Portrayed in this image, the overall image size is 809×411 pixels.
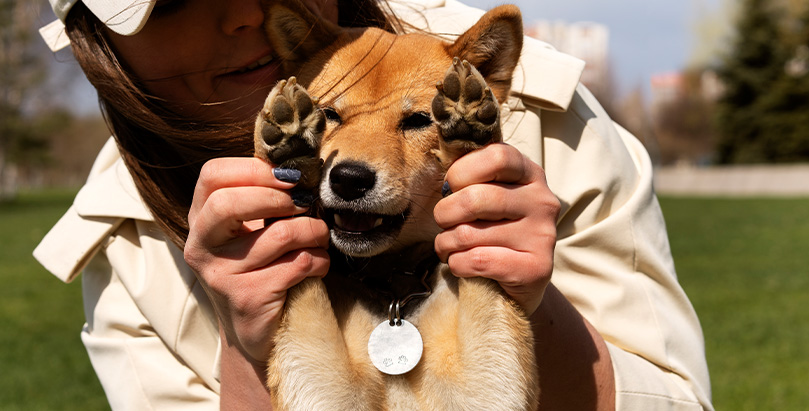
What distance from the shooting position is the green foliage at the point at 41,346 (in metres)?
6.29

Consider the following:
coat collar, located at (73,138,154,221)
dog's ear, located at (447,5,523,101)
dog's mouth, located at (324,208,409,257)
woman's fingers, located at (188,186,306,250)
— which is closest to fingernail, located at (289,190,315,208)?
woman's fingers, located at (188,186,306,250)

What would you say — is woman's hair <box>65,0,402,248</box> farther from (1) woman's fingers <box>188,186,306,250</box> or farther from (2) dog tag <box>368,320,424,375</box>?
(2) dog tag <box>368,320,424,375</box>

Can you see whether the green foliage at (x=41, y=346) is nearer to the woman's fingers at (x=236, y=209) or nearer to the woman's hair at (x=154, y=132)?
the woman's hair at (x=154, y=132)

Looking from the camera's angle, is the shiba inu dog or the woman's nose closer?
the shiba inu dog

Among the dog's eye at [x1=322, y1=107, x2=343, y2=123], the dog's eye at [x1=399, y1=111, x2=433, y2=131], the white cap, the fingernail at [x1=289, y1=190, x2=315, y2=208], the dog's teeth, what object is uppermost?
→ the white cap

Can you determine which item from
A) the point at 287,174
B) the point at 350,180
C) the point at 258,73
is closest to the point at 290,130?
the point at 287,174

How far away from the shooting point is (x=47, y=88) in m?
38.7

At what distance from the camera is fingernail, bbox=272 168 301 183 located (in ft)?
5.81

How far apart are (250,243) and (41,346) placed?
23.7ft

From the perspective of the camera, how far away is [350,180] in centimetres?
189

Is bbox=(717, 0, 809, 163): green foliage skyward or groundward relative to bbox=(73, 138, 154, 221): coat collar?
groundward

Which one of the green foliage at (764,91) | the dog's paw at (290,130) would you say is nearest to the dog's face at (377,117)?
the dog's paw at (290,130)

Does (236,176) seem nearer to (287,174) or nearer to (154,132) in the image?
(287,174)

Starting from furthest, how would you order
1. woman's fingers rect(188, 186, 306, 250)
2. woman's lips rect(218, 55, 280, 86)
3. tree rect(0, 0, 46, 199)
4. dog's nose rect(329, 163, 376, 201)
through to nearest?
tree rect(0, 0, 46, 199) → woman's lips rect(218, 55, 280, 86) → dog's nose rect(329, 163, 376, 201) → woman's fingers rect(188, 186, 306, 250)
